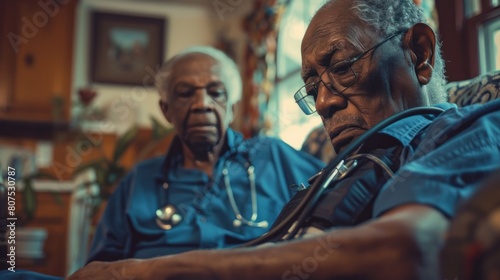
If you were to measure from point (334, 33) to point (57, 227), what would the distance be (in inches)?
136

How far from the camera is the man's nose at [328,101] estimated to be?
1.05 m

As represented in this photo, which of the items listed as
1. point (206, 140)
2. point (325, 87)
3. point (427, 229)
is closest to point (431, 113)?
point (325, 87)

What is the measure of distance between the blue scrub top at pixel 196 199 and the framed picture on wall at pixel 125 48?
3.07 metres

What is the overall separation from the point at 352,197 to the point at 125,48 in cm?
436

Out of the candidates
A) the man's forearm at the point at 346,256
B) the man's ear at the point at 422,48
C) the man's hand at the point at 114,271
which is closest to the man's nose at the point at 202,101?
the man's ear at the point at 422,48

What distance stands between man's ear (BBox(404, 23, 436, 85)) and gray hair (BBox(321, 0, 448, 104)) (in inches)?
0.7

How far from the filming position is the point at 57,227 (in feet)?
13.5

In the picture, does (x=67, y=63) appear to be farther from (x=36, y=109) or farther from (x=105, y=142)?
(x=105, y=142)

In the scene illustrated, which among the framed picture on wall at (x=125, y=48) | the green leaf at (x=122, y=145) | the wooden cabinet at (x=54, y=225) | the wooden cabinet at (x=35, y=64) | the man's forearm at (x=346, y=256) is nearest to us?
the man's forearm at (x=346, y=256)

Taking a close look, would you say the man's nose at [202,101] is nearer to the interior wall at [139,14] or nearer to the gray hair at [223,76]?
the gray hair at [223,76]

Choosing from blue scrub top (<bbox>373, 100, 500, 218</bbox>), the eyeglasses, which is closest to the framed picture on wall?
the eyeglasses

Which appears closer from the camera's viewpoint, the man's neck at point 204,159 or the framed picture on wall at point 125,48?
the man's neck at point 204,159

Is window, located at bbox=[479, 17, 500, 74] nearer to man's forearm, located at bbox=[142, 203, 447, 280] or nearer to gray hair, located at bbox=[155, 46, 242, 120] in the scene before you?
gray hair, located at bbox=[155, 46, 242, 120]

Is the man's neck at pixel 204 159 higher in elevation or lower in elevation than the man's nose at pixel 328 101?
lower
